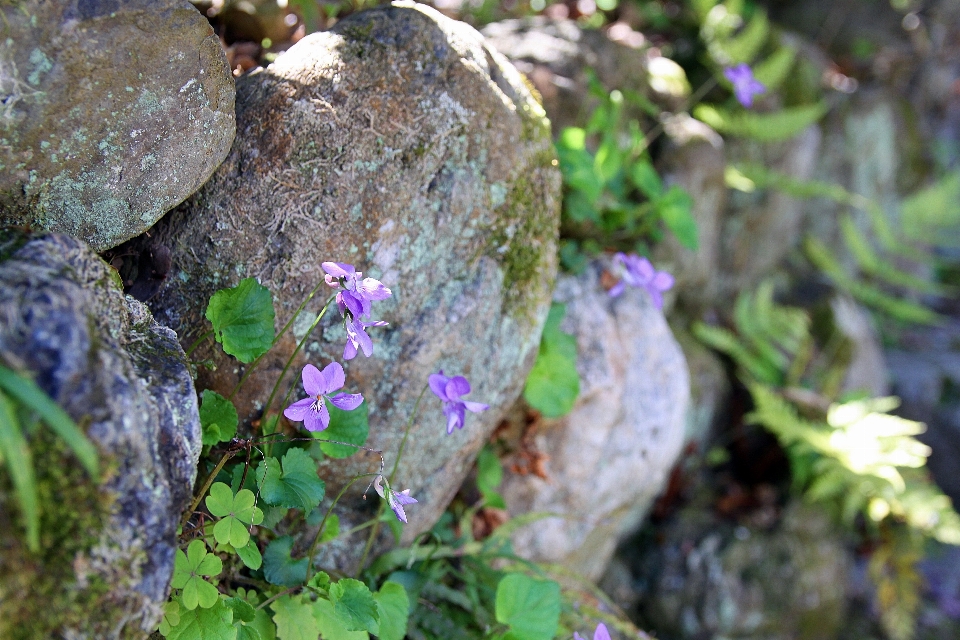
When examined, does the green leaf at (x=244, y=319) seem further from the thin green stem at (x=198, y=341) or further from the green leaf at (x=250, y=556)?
the green leaf at (x=250, y=556)

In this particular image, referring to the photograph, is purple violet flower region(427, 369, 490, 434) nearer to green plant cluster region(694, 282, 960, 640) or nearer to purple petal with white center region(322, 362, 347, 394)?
purple petal with white center region(322, 362, 347, 394)

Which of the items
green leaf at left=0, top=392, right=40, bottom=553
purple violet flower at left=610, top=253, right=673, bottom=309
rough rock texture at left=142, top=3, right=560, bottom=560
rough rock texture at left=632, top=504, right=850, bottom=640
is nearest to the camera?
green leaf at left=0, top=392, right=40, bottom=553

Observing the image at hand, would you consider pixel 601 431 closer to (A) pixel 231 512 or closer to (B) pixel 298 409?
(B) pixel 298 409

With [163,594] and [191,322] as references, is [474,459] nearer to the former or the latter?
[191,322]

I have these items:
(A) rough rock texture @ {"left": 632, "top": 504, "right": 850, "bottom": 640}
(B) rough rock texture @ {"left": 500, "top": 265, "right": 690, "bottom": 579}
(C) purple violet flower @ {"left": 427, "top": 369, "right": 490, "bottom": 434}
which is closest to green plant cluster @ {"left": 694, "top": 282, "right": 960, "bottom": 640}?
(A) rough rock texture @ {"left": 632, "top": 504, "right": 850, "bottom": 640}

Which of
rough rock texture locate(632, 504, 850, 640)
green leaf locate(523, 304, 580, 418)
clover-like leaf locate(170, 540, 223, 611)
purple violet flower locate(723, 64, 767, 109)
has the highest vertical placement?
purple violet flower locate(723, 64, 767, 109)

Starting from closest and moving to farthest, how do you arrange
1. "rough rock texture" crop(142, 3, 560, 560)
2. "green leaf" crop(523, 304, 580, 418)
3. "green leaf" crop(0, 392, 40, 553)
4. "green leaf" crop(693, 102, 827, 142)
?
1. "green leaf" crop(0, 392, 40, 553)
2. "rough rock texture" crop(142, 3, 560, 560)
3. "green leaf" crop(523, 304, 580, 418)
4. "green leaf" crop(693, 102, 827, 142)

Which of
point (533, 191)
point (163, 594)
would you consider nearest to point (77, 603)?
point (163, 594)

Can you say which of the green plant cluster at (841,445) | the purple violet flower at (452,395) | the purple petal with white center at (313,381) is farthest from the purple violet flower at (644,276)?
the green plant cluster at (841,445)
